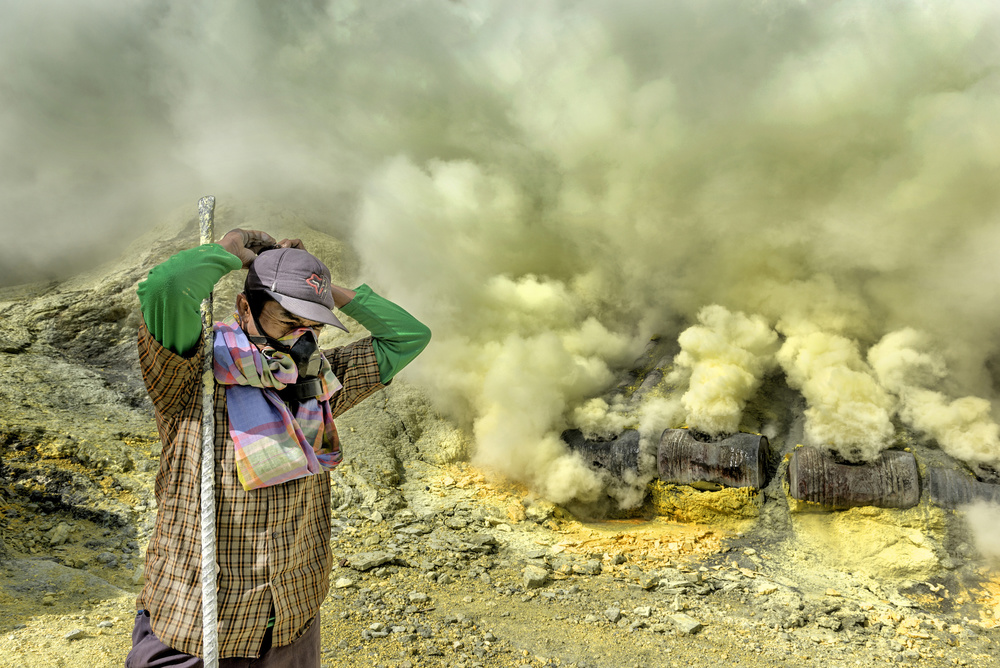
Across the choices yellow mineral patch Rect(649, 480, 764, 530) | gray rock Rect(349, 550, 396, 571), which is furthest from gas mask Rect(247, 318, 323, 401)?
yellow mineral patch Rect(649, 480, 764, 530)

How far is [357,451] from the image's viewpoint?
21.0 feet

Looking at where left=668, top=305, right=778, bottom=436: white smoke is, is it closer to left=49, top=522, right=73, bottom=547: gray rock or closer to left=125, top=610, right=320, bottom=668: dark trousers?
left=125, top=610, right=320, bottom=668: dark trousers

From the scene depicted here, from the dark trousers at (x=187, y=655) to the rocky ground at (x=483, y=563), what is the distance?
2.04 metres

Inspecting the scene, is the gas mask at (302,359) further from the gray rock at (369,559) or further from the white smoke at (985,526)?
the white smoke at (985,526)

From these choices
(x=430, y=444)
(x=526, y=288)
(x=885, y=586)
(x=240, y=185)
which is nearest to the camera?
(x=885, y=586)

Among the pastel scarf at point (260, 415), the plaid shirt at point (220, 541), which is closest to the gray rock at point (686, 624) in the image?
the plaid shirt at point (220, 541)

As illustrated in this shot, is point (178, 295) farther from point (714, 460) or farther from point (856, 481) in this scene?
point (856, 481)

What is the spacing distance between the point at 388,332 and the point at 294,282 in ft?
1.61

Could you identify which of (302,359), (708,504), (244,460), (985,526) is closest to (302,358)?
(302,359)

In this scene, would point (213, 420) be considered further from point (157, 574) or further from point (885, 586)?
point (885, 586)

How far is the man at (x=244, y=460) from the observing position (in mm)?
1388

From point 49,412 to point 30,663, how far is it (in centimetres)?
399

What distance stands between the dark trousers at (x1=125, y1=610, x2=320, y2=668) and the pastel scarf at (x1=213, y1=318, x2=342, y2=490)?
41 cm

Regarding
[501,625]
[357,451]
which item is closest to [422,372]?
[357,451]
